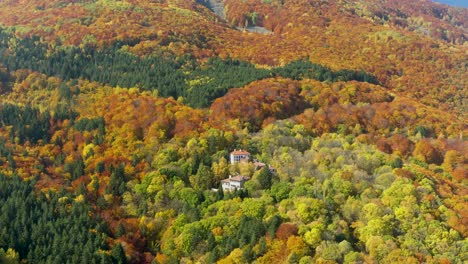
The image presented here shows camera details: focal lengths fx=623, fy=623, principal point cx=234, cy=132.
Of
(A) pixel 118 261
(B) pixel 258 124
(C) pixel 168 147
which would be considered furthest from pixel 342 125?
(A) pixel 118 261

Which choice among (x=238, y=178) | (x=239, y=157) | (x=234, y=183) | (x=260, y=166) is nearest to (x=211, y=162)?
(x=239, y=157)

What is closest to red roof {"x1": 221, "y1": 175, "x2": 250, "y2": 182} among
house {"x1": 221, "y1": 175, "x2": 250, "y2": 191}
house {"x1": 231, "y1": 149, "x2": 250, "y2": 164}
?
house {"x1": 221, "y1": 175, "x2": 250, "y2": 191}

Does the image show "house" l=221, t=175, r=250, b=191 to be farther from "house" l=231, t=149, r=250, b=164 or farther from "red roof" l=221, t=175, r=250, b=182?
"house" l=231, t=149, r=250, b=164

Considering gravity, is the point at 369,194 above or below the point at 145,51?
above

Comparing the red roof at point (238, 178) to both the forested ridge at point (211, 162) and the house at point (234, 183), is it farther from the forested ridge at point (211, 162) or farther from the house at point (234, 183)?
the forested ridge at point (211, 162)

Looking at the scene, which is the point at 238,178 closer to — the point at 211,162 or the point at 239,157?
the point at 239,157

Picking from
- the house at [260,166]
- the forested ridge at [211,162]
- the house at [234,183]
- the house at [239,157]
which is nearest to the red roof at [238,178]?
the house at [234,183]

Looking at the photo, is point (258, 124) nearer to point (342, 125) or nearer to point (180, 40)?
point (342, 125)

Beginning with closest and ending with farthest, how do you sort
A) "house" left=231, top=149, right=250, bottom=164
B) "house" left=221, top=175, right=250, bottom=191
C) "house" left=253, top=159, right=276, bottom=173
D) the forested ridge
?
the forested ridge → "house" left=221, top=175, right=250, bottom=191 → "house" left=253, top=159, right=276, bottom=173 → "house" left=231, top=149, right=250, bottom=164
